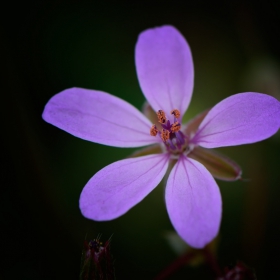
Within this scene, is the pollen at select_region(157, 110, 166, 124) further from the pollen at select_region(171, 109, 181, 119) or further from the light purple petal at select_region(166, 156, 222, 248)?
the light purple petal at select_region(166, 156, 222, 248)

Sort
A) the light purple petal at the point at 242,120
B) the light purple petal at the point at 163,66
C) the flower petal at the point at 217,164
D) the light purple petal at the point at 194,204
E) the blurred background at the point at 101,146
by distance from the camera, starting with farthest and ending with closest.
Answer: the blurred background at the point at 101,146 < the light purple petal at the point at 163,66 < the flower petal at the point at 217,164 < the light purple petal at the point at 242,120 < the light purple petal at the point at 194,204

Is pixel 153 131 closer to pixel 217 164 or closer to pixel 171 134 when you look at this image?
pixel 171 134

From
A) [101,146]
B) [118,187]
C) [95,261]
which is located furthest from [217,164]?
[101,146]

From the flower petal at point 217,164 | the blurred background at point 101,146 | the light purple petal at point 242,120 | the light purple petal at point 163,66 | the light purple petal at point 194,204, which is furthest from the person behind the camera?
the blurred background at point 101,146

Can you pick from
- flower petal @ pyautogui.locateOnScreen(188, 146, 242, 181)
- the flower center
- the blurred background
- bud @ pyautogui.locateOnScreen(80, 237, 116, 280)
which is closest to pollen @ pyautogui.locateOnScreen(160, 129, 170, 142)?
the flower center

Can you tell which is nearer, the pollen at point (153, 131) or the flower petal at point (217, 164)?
the flower petal at point (217, 164)

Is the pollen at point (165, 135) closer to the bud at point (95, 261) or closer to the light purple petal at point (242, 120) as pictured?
the light purple petal at point (242, 120)

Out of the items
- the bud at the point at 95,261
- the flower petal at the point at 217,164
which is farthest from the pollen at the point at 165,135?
the bud at the point at 95,261
